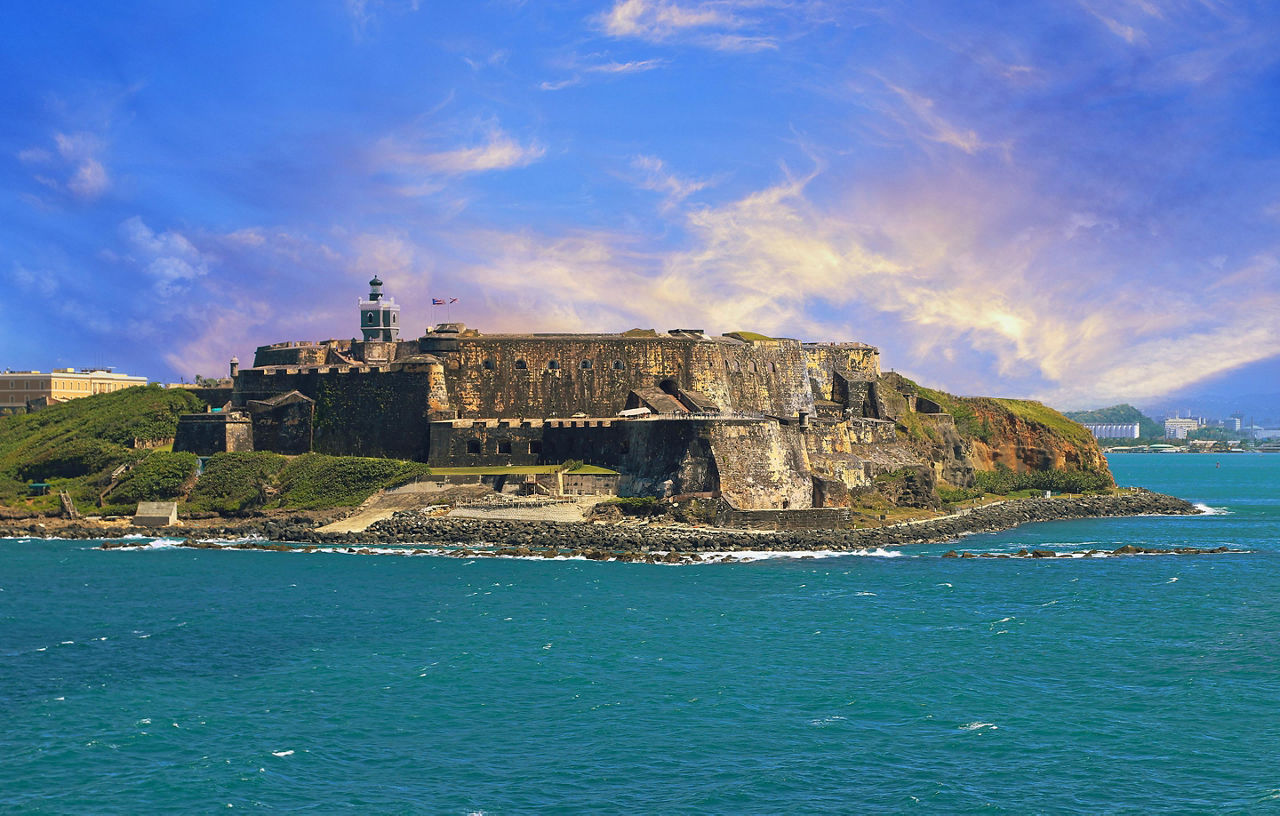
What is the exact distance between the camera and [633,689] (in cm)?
3319

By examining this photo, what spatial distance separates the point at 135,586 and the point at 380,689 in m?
20.7

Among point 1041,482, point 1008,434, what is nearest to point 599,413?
point 1041,482

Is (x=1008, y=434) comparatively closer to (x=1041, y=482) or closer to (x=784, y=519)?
(x=1041, y=482)

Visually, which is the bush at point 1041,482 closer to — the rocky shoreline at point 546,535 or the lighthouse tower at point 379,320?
the rocky shoreline at point 546,535

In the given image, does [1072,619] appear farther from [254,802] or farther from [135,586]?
[135,586]

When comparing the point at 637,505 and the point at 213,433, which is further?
the point at 213,433

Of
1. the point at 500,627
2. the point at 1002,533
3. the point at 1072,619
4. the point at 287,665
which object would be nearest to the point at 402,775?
the point at 287,665

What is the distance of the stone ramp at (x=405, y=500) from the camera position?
6562 cm

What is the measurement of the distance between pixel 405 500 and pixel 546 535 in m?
9.74

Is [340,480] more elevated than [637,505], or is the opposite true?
[340,480]

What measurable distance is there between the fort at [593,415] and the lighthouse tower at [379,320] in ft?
20.5

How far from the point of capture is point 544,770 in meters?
26.4

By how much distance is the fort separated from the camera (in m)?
64.6

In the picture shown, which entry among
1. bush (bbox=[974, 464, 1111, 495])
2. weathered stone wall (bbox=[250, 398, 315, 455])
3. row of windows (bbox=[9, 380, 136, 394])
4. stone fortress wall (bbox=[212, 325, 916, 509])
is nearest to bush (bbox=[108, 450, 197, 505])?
weathered stone wall (bbox=[250, 398, 315, 455])
